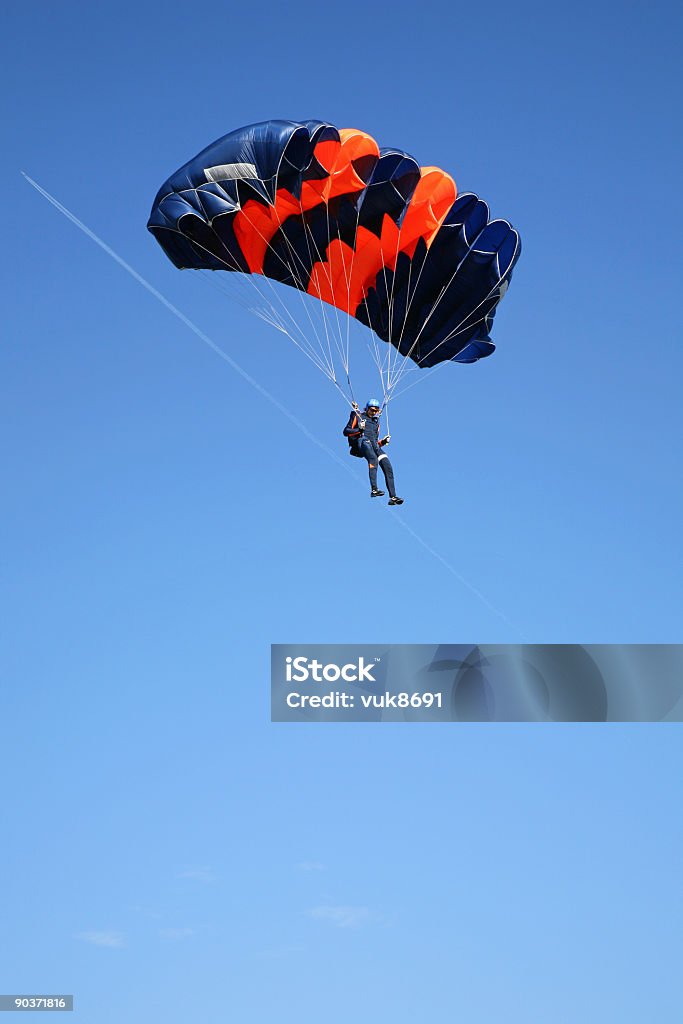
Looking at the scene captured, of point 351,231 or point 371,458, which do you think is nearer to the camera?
point 371,458

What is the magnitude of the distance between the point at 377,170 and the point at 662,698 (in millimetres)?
9001

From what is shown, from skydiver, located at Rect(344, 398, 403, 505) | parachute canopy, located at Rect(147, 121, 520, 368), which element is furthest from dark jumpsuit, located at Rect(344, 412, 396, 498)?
parachute canopy, located at Rect(147, 121, 520, 368)

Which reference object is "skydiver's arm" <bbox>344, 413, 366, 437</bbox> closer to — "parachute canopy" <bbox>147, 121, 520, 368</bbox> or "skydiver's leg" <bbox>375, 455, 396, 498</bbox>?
"skydiver's leg" <bbox>375, 455, 396, 498</bbox>

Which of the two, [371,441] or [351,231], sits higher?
[351,231]

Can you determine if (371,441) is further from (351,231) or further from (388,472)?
(351,231)

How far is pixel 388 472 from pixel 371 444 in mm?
504

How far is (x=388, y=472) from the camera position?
24.5 m

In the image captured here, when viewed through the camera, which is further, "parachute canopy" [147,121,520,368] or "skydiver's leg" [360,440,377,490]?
"parachute canopy" [147,121,520,368]

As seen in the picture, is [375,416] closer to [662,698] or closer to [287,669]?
[287,669]

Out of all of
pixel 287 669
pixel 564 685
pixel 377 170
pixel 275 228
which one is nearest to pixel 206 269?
pixel 275 228

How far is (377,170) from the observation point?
2545 centimetres

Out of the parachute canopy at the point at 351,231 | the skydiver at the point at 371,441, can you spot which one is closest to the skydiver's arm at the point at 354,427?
the skydiver at the point at 371,441

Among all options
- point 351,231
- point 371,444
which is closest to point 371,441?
point 371,444

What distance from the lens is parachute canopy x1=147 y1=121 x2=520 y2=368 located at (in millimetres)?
24875
